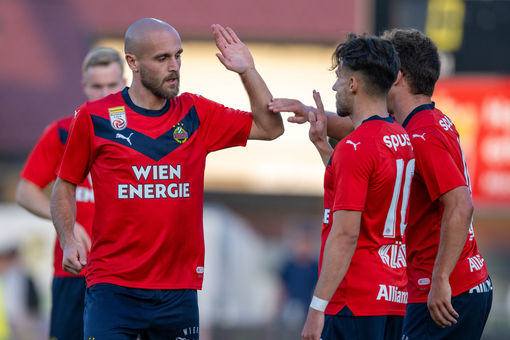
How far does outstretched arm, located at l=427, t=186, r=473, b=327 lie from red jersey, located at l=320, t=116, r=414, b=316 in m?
0.15

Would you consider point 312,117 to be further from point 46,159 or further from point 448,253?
point 46,159

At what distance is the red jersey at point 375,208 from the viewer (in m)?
3.84

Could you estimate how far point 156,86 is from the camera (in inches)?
Answer: 167

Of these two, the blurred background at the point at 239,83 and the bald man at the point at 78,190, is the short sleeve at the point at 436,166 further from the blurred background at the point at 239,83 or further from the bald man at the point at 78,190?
the blurred background at the point at 239,83

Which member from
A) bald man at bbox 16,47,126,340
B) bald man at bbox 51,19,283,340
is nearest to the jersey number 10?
bald man at bbox 51,19,283,340

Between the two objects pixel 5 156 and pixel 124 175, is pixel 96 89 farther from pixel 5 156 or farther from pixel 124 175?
pixel 5 156

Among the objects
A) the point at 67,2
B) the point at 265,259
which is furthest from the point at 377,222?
the point at 67,2

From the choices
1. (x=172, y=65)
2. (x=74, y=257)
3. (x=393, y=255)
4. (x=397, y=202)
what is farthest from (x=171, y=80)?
(x=393, y=255)

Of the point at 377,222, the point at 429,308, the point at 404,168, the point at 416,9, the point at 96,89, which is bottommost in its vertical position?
the point at 429,308

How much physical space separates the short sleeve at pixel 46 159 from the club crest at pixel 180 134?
1451mm

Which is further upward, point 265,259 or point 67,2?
point 67,2

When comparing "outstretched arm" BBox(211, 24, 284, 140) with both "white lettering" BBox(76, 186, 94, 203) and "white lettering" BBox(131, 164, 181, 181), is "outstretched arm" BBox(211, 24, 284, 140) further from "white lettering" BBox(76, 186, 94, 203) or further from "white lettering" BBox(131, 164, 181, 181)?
"white lettering" BBox(76, 186, 94, 203)

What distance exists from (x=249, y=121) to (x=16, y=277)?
7.32 meters

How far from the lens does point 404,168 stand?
156 inches
